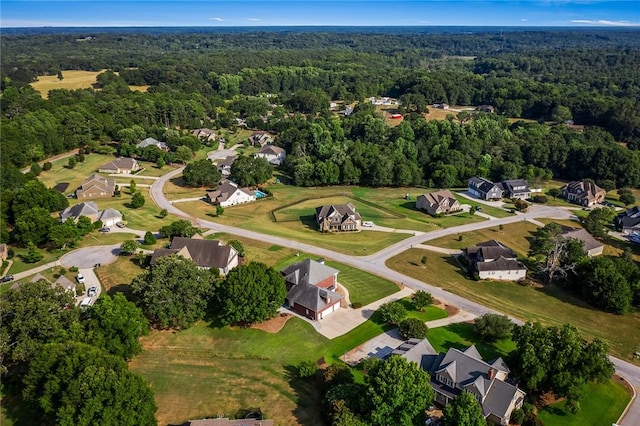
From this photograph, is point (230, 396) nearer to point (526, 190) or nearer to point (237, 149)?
point (526, 190)

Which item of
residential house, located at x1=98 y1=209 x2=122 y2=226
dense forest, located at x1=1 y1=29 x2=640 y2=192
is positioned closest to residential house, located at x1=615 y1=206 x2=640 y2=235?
dense forest, located at x1=1 y1=29 x2=640 y2=192

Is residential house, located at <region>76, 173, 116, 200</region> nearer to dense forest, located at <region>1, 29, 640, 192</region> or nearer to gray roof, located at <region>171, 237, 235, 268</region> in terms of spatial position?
dense forest, located at <region>1, 29, 640, 192</region>

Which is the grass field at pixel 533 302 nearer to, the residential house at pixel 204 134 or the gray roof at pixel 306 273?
the gray roof at pixel 306 273

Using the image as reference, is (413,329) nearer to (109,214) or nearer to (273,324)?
(273,324)

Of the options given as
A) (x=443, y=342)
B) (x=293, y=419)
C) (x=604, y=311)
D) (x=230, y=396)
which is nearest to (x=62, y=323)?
(x=230, y=396)

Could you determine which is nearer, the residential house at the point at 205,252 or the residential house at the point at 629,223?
the residential house at the point at 205,252

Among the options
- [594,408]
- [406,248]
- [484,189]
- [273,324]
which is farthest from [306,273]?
[484,189]

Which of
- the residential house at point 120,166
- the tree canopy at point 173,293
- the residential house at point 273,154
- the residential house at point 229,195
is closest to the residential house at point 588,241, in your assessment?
the tree canopy at point 173,293
